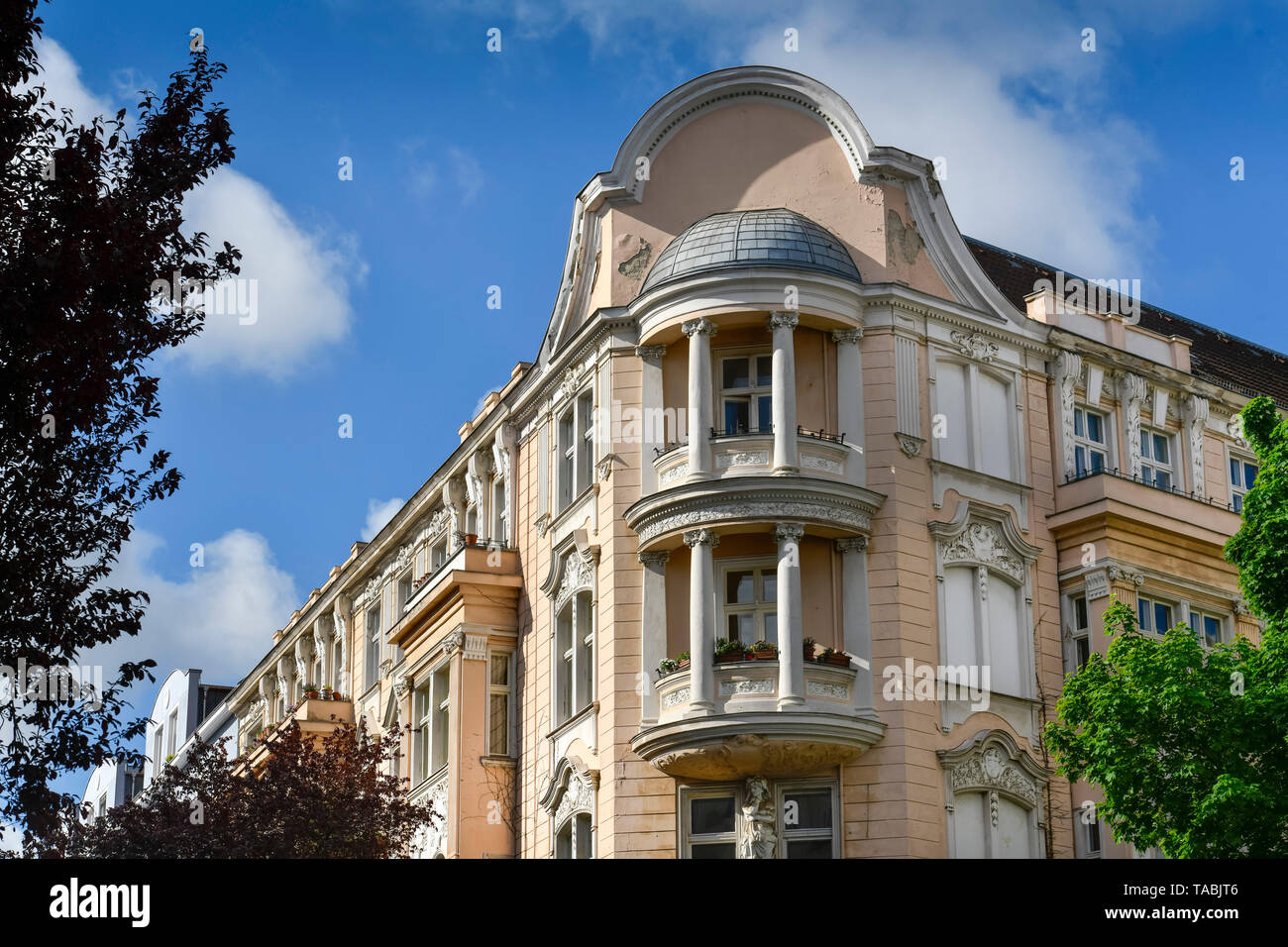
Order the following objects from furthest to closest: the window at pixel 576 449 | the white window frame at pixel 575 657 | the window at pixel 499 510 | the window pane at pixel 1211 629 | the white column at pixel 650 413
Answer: the window at pixel 499 510 → the window pane at pixel 1211 629 → the window at pixel 576 449 → the white window frame at pixel 575 657 → the white column at pixel 650 413

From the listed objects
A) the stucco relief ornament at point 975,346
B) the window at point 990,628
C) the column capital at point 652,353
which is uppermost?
the stucco relief ornament at point 975,346

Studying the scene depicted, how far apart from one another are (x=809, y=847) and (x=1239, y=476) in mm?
13997

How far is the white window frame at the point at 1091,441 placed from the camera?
34281mm

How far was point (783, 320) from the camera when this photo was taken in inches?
1212

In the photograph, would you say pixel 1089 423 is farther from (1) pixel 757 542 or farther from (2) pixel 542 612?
(2) pixel 542 612

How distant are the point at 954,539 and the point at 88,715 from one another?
1852 cm

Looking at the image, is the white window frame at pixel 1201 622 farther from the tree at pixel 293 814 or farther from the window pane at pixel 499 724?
the tree at pixel 293 814

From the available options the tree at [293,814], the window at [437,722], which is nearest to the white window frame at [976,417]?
the window at [437,722]

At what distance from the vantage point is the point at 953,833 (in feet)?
97.6

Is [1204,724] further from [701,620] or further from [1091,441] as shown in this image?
[1091,441]

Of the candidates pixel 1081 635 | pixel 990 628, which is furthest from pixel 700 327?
pixel 1081 635

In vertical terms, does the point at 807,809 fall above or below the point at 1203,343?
below

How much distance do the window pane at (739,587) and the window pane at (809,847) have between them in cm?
401

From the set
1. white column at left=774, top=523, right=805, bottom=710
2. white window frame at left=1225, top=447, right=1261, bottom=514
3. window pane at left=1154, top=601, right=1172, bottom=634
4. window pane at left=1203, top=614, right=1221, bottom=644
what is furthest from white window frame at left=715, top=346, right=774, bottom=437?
white window frame at left=1225, top=447, right=1261, bottom=514
